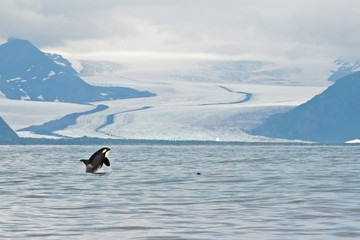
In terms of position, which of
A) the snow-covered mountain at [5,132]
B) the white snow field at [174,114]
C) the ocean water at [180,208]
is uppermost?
the white snow field at [174,114]

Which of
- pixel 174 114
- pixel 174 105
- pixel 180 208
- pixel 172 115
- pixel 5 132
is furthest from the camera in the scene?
pixel 174 105

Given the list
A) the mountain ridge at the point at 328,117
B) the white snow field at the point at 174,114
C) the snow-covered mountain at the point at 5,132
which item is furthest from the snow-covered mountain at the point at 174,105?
the mountain ridge at the point at 328,117

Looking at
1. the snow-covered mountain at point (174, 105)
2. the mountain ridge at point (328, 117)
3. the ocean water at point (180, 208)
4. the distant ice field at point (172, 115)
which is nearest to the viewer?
the ocean water at point (180, 208)

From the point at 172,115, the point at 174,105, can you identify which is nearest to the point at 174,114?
the point at 172,115

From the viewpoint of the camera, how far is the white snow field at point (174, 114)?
99.5 m

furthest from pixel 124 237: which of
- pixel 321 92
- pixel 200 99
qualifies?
pixel 321 92

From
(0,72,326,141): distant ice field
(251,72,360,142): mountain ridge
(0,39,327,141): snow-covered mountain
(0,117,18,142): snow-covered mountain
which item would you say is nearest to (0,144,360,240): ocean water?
(0,72,326,141): distant ice field

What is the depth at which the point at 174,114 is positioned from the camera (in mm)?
102500

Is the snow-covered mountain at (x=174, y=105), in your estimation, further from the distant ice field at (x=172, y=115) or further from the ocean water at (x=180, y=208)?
the ocean water at (x=180, y=208)

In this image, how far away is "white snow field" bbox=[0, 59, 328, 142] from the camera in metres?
99.5

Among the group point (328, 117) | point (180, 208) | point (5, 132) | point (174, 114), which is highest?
point (328, 117)

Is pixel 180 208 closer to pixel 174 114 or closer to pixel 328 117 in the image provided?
pixel 174 114

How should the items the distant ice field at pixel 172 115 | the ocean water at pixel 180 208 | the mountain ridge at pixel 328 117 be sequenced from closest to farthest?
the ocean water at pixel 180 208
the distant ice field at pixel 172 115
the mountain ridge at pixel 328 117

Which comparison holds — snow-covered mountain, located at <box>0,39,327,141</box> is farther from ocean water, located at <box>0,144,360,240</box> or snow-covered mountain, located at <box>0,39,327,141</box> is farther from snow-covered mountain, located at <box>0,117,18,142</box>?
ocean water, located at <box>0,144,360,240</box>
